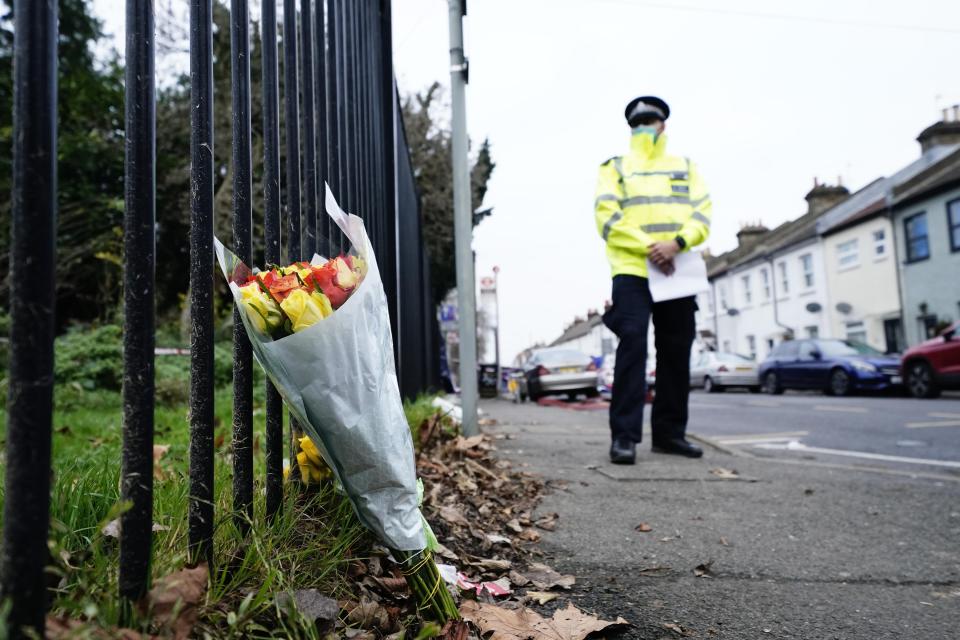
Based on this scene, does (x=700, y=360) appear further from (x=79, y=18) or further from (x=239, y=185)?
(x=239, y=185)

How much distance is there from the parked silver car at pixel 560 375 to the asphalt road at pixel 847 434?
5.80 meters

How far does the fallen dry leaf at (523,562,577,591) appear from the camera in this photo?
1842mm

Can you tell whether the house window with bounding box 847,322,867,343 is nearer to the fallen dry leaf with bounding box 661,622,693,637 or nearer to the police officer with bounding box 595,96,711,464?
the police officer with bounding box 595,96,711,464

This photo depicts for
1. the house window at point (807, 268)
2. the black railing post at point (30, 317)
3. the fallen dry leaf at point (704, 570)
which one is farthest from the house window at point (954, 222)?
the black railing post at point (30, 317)

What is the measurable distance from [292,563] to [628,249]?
10.1 ft

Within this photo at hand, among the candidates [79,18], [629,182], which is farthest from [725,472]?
[79,18]

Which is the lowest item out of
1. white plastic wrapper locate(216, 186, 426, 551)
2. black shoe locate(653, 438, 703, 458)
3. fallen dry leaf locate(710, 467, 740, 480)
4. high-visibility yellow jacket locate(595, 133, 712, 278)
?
fallen dry leaf locate(710, 467, 740, 480)

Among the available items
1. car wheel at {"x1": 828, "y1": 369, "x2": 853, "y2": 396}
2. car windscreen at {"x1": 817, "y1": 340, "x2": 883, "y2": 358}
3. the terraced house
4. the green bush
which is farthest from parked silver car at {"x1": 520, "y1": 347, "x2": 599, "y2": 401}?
the green bush

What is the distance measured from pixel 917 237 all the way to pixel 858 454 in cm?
1922

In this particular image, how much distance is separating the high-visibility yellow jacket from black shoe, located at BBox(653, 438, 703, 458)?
1.05 meters

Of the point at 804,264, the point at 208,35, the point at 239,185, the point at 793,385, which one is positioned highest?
the point at 804,264

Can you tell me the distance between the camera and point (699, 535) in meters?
2.40

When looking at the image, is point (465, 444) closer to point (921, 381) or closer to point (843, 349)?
point (921, 381)

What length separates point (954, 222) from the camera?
19.5 metres
